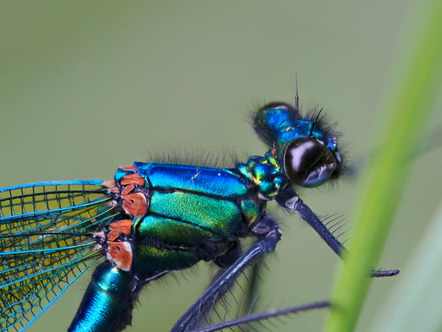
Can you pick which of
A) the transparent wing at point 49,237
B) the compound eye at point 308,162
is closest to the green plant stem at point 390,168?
the compound eye at point 308,162

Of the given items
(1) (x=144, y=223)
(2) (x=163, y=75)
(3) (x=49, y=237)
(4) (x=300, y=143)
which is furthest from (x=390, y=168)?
(2) (x=163, y=75)

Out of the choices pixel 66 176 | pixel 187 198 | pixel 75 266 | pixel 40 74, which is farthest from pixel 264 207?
pixel 40 74

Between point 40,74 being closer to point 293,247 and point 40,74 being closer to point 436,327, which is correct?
point 293,247

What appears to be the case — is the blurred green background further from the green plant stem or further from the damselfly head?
the green plant stem

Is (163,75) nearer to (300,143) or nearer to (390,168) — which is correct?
(300,143)

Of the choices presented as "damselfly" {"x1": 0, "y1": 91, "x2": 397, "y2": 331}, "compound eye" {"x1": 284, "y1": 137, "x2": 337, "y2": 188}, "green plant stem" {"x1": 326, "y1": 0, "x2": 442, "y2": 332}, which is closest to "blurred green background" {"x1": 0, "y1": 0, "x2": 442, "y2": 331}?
"damselfly" {"x1": 0, "y1": 91, "x2": 397, "y2": 331}

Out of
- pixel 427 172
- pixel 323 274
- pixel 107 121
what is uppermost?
pixel 107 121

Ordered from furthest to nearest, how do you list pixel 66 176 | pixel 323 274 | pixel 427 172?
1. pixel 66 176
2. pixel 323 274
3. pixel 427 172
